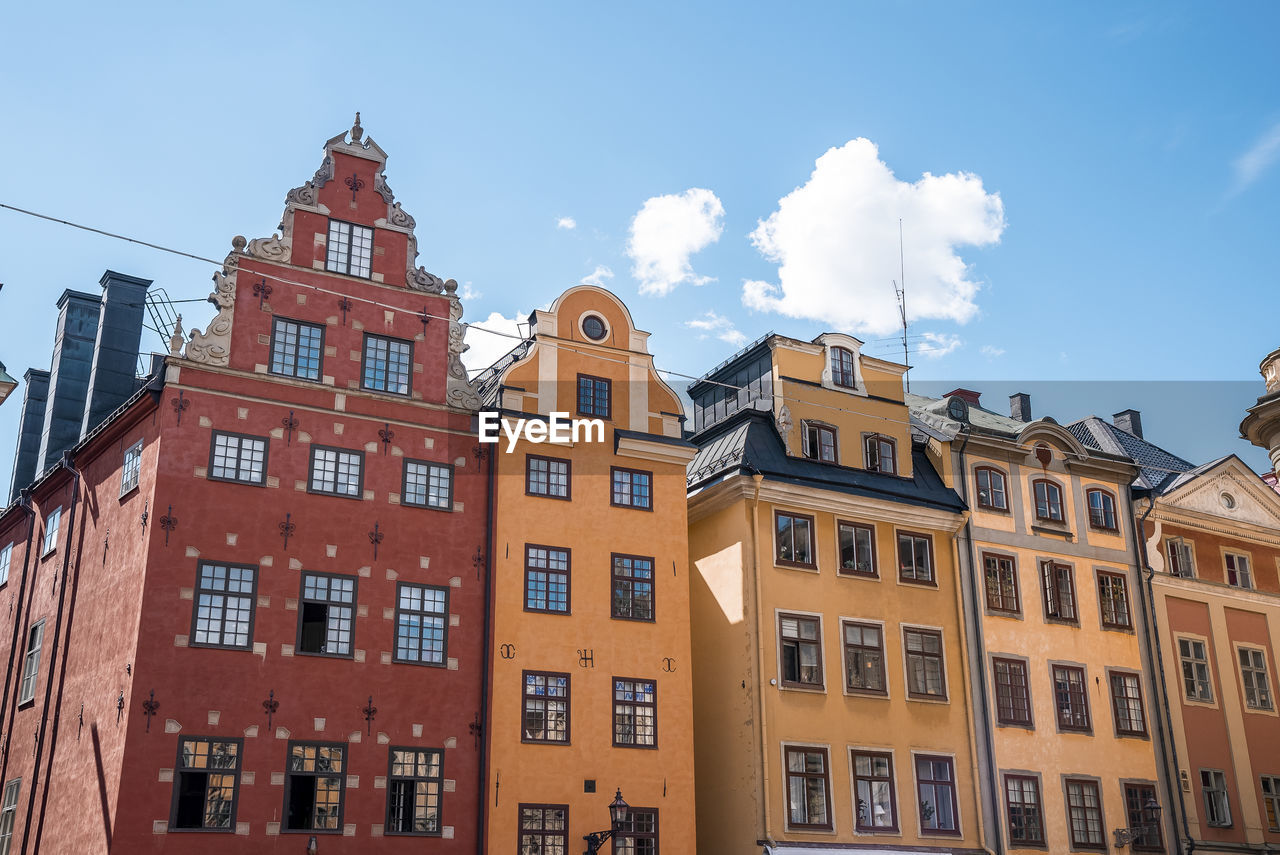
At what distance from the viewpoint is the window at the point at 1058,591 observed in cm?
3878

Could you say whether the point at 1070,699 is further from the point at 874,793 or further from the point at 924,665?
the point at 874,793

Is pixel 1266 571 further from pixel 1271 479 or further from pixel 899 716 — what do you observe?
pixel 899 716

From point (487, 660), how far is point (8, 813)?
12427 mm

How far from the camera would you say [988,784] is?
35.4 metres

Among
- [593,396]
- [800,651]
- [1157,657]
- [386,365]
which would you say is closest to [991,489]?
[1157,657]

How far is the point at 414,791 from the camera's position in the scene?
28297 mm

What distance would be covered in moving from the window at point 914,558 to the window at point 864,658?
210cm

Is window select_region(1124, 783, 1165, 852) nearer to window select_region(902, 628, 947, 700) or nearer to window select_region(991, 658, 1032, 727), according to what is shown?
window select_region(991, 658, 1032, 727)

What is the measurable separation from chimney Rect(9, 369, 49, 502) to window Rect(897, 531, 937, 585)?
79.3 ft

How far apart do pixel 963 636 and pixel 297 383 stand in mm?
19113

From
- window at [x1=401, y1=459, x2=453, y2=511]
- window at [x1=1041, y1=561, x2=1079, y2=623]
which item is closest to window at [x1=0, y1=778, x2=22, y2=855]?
window at [x1=401, y1=459, x2=453, y2=511]

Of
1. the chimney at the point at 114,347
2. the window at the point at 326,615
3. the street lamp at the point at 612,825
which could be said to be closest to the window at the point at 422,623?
the window at the point at 326,615

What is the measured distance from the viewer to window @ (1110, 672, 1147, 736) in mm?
38562

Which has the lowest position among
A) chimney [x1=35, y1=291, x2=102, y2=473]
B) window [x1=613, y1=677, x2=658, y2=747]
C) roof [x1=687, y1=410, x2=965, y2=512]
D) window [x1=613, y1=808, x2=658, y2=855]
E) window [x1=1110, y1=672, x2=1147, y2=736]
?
window [x1=613, y1=808, x2=658, y2=855]
